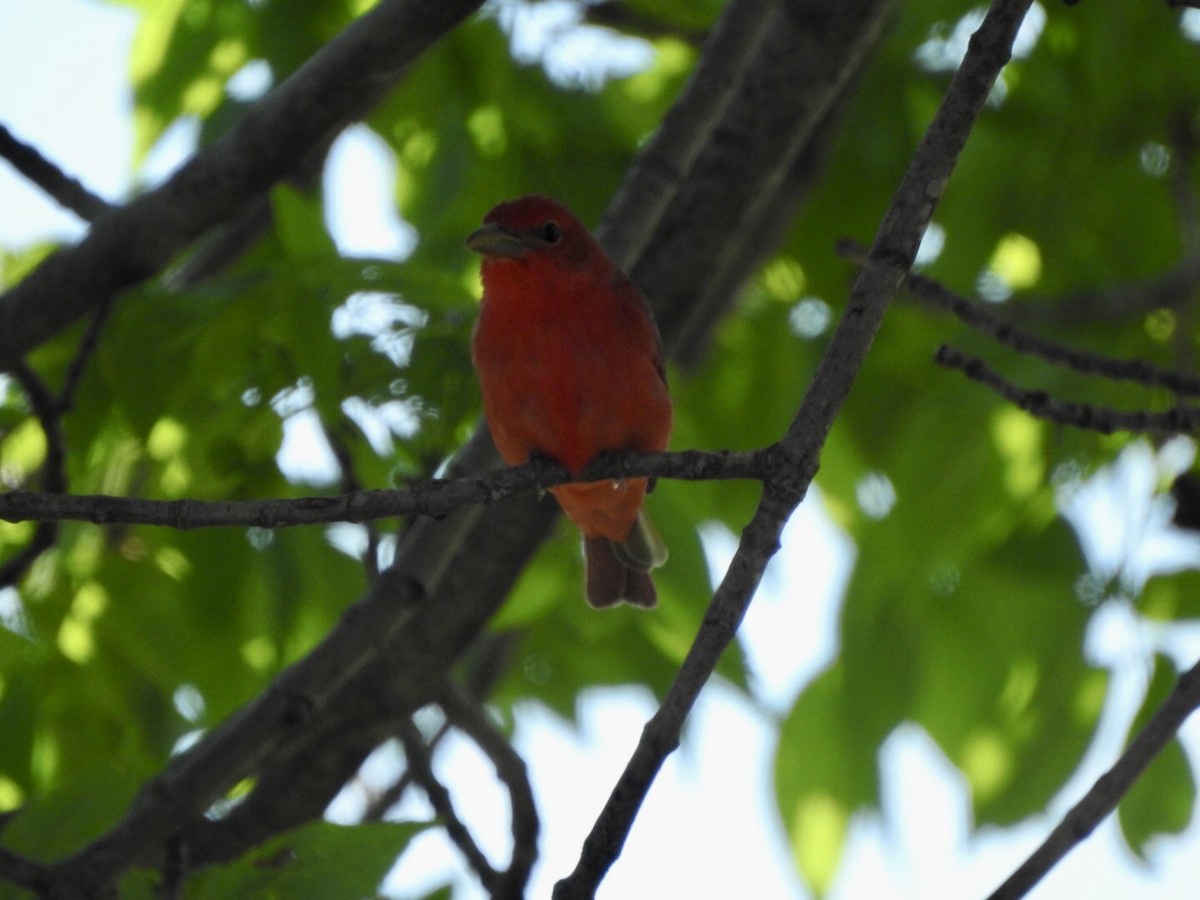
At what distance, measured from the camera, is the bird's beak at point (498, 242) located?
4.79 m

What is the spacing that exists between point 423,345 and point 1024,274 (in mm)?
3527

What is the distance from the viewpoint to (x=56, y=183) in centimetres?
421

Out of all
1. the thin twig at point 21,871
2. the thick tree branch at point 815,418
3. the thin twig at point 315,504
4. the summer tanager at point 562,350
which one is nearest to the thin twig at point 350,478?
the summer tanager at point 562,350

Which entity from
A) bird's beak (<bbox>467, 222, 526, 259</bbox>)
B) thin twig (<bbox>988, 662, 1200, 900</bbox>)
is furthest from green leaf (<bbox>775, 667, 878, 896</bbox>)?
thin twig (<bbox>988, 662, 1200, 900</bbox>)

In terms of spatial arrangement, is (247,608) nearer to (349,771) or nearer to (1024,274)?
(349,771)

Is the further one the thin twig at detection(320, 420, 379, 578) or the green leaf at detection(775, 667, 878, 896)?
the green leaf at detection(775, 667, 878, 896)

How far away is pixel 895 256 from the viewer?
2934mm

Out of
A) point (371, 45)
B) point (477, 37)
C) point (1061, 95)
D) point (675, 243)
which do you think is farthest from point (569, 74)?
point (371, 45)

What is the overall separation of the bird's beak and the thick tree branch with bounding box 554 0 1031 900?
6.63 ft

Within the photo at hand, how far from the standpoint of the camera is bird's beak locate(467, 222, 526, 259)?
4793 mm

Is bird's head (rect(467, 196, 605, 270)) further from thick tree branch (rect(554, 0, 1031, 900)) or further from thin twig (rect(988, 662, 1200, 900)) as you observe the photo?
thin twig (rect(988, 662, 1200, 900))

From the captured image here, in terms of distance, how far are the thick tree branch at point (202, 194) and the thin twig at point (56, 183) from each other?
1.08ft

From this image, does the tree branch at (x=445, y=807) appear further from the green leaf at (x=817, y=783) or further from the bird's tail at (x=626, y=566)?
the green leaf at (x=817, y=783)

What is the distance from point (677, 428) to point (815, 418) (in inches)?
88.5
